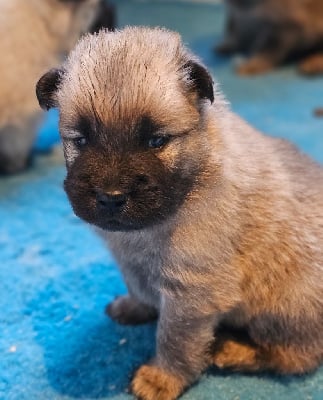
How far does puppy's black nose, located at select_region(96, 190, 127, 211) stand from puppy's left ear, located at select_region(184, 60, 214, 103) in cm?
27

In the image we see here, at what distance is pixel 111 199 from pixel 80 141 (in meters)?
0.16

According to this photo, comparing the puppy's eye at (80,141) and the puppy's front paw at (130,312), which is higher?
the puppy's eye at (80,141)

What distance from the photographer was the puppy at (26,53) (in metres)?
2.61

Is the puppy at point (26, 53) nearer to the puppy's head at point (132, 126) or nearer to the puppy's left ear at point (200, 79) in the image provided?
the puppy's head at point (132, 126)

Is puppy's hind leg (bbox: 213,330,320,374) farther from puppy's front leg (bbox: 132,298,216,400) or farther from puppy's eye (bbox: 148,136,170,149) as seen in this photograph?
puppy's eye (bbox: 148,136,170,149)

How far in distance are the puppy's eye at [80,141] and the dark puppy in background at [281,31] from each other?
2466 millimetres

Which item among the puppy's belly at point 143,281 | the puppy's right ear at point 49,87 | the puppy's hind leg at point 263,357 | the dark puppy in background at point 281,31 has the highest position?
the dark puppy in background at point 281,31

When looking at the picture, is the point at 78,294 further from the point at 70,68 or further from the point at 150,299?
the point at 70,68

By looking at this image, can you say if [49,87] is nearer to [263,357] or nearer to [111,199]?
[111,199]

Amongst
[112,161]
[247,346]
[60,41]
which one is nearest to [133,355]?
[247,346]

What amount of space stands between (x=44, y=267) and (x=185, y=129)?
913 mm

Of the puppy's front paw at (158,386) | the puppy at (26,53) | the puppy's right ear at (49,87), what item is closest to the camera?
the puppy's right ear at (49,87)

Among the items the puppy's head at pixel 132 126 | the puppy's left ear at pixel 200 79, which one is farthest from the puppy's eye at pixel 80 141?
the puppy's left ear at pixel 200 79

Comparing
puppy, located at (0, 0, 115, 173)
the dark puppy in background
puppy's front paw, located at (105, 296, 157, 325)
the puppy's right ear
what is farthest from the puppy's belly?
the dark puppy in background
